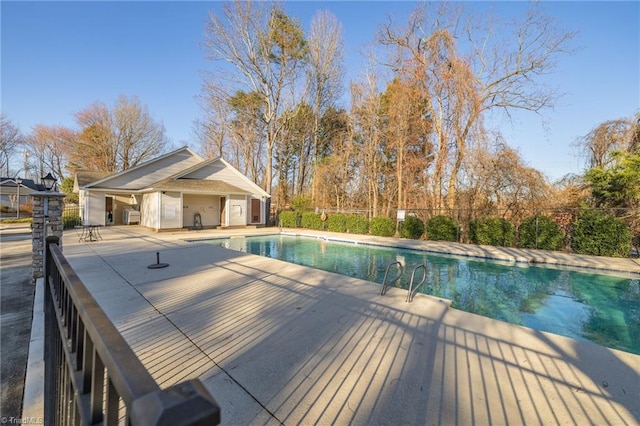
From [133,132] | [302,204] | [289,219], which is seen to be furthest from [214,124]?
[289,219]

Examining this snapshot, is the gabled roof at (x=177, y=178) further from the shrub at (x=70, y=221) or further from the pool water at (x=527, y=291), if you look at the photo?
the pool water at (x=527, y=291)

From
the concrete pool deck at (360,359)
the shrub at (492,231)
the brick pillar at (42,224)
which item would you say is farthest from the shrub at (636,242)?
the brick pillar at (42,224)

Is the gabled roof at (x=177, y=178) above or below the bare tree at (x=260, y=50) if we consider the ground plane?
below

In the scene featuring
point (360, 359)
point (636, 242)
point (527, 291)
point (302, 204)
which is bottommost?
point (527, 291)

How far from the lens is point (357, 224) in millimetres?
16062

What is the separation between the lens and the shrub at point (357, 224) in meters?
15.8

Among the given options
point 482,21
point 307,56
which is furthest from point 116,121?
point 482,21

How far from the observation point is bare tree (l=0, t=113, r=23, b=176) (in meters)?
27.5

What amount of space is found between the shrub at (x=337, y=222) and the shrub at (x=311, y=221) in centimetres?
75

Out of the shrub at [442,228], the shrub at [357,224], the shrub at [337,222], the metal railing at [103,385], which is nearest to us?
the metal railing at [103,385]

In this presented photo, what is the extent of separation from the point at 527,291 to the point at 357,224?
9.94 meters

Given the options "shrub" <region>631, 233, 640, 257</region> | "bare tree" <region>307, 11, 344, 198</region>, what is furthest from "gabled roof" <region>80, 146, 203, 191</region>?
"shrub" <region>631, 233, 640, 257</region>

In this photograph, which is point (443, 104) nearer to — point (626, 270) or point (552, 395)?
point (626, 270)

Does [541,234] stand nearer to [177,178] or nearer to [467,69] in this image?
[467,69]
